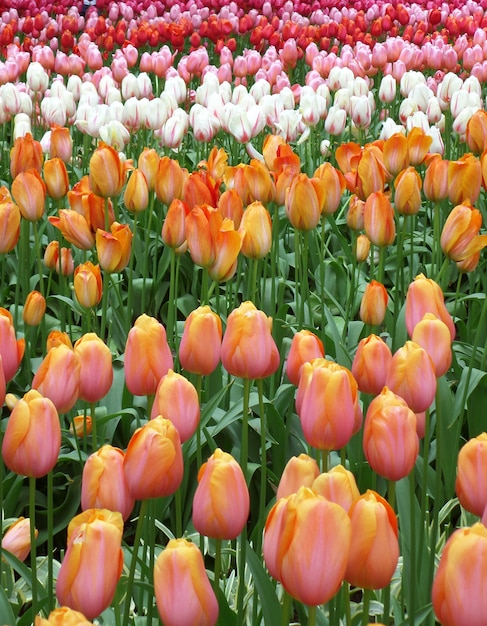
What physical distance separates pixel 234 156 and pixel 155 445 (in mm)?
3190

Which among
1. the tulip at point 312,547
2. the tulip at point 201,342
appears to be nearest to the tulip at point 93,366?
the tulip at point 201,342

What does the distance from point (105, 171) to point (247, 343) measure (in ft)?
4.11

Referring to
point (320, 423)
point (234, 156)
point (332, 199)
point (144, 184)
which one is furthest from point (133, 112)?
point (320, 423)

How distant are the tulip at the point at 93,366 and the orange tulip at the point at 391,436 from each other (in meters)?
0.46

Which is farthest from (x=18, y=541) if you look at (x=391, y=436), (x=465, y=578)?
(x=465, y=578)

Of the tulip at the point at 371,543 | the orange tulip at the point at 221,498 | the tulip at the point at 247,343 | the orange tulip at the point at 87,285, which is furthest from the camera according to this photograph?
the orange tulip at the point at 87,285

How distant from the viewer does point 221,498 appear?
3.51ft

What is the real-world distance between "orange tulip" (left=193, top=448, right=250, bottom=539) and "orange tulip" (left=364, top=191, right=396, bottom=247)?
1.37m

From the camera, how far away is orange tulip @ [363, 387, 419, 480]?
3.76 feet

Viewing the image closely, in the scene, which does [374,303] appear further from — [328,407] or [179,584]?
[179,584]

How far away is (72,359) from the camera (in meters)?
1.35

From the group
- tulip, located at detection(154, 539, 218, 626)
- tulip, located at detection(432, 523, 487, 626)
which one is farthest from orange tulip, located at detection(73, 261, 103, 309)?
tulip, located at detection(432, 523, 487, 626)

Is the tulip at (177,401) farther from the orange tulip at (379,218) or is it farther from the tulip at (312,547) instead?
the orange tulip at (379,218)

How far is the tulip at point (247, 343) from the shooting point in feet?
4.60
